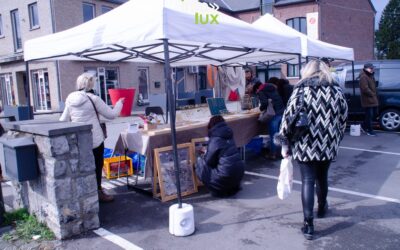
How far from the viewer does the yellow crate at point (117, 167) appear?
18.6 feet

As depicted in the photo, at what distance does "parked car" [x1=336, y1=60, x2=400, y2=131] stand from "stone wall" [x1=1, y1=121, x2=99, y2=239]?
331 inches

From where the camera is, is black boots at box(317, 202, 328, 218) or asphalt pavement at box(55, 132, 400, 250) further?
black boots at box(317, 202, 328, 218)

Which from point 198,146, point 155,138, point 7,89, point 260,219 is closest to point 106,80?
point 7,89

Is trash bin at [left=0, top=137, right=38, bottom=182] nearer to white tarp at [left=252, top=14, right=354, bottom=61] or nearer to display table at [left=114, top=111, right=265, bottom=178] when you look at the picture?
display table at [left=114, top=111, right=265, bottom=178]

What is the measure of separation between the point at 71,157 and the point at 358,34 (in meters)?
31.3

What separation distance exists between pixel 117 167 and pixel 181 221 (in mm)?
2508

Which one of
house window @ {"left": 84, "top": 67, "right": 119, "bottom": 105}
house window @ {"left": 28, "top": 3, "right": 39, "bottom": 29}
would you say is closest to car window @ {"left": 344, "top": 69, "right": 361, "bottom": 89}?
house window @ {"left": 84, "top": 67, "right": 119, "bottom": 105}

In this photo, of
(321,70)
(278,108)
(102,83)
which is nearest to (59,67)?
(102,83)

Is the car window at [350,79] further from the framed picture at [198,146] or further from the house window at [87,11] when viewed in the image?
the house window at [87,11]

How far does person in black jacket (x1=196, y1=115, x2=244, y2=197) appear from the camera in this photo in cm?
449

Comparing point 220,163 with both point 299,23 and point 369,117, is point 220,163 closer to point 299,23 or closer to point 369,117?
point 369,117

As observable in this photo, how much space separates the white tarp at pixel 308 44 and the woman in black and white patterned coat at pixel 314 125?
3826mm

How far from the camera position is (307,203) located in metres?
3.38

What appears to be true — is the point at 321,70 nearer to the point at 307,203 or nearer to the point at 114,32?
the point at 307,203
